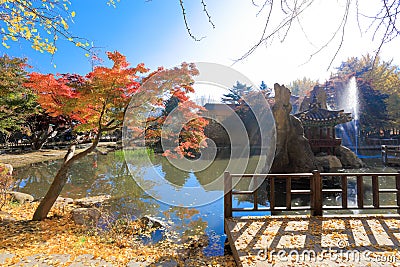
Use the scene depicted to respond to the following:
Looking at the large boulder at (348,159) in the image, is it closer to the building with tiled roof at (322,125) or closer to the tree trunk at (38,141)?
the building with tiled roof at (322,125)

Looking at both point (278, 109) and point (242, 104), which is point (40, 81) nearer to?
point (278, 109)

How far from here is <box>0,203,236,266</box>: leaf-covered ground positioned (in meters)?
2.56

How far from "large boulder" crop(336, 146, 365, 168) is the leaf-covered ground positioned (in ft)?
35.0

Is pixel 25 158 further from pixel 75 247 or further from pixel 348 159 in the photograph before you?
pixel 348 159

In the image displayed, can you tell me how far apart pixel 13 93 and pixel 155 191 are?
9.11m

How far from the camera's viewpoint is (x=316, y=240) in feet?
8.73

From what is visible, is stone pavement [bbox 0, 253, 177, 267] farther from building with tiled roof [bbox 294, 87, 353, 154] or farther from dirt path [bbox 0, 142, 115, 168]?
building with tiled roof [bbox 294, 87, 353, 154]

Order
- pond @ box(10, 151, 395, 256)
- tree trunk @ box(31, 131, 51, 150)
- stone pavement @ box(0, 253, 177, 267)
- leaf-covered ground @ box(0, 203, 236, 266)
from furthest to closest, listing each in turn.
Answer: tree trunk @ box(31, 131, 51, 150) < pond @ box(10, 151, 395, 256) < leaf-covered ground @ box(0, 203, 236, 266) < stone pavement @ box(0, 253, 177, 267)

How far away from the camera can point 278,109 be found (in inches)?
360

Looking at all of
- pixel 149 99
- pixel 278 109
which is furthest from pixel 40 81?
pixel 278 109

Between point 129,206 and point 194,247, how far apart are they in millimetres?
2518

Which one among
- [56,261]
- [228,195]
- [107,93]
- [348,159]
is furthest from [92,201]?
[348,159]

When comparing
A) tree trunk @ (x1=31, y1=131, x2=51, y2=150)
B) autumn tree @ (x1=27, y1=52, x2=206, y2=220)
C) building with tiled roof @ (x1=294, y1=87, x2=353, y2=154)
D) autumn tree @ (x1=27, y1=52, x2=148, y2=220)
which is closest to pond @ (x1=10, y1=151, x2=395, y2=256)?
autumn tree @ (x1=27, y1=52, x2=148, y2=220)

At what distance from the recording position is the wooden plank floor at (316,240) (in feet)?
7.41
